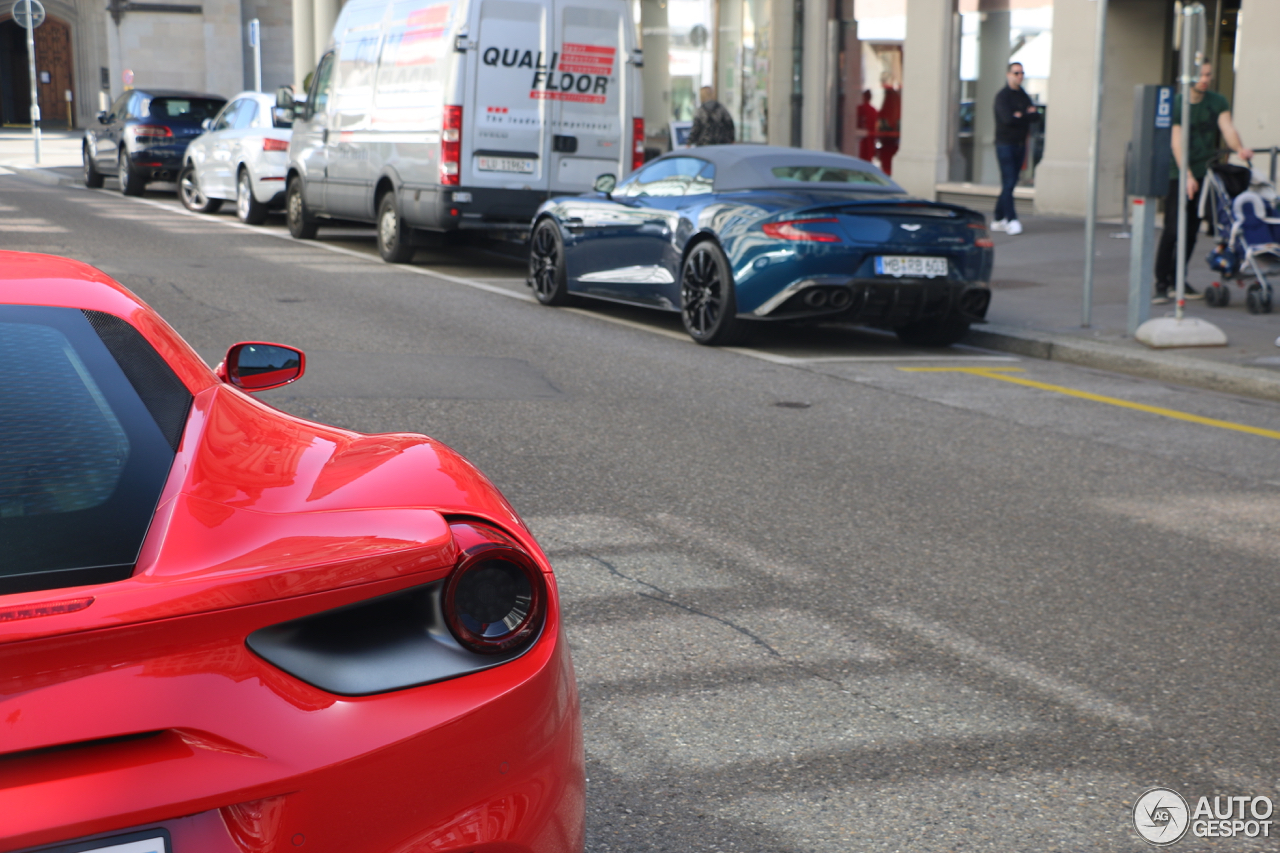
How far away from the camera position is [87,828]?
1.64 m

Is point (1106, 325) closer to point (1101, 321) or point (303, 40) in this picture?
point (1101, 321)

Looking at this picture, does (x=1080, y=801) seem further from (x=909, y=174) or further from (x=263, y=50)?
(x=263, y=50)

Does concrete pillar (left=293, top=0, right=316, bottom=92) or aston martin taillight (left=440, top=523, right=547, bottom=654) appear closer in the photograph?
aston martin taillight (left=440, top=523, right=547, bottom=654)

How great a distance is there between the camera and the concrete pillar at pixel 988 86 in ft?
69.9

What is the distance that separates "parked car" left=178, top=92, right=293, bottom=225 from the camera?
19625mm

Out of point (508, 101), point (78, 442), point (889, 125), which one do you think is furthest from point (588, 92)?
point (78, 442)

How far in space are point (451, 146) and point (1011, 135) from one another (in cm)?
795

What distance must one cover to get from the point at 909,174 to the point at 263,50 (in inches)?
1340

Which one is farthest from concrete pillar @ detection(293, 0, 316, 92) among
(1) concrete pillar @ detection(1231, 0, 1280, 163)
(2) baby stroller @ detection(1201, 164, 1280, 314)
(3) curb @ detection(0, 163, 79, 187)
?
(2) baby stroller @ detection(1201, 164, 1280, 314)

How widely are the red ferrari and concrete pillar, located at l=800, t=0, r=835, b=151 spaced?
2310cm

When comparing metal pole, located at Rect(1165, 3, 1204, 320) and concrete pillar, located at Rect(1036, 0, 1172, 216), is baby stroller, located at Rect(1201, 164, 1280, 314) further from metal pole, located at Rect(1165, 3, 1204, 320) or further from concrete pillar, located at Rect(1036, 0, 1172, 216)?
concrete pillar, located at Rect(1036, 0, 1172, 216)

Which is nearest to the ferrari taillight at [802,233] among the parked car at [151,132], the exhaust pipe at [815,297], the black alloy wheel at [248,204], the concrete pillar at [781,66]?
the exhaust pipe at [815,297]

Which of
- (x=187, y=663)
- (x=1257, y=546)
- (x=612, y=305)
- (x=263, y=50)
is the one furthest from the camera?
(x=263, y=50)

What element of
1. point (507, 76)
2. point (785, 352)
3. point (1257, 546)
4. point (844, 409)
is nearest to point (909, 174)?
point (507, 76)
